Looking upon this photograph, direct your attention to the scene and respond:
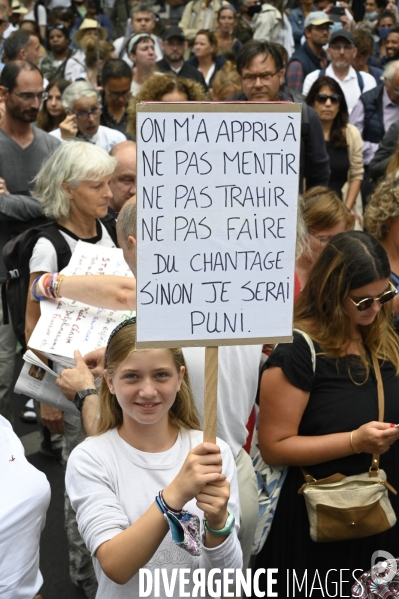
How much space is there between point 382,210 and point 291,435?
135 cm

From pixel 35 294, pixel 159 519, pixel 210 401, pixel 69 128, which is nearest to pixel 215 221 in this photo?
pixel 210 401

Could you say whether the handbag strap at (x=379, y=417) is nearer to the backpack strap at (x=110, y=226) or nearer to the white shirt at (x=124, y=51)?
the backpack strap at (x=110, y=226)

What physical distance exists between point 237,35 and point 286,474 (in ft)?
32.0

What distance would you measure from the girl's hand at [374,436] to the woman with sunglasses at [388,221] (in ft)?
3.41

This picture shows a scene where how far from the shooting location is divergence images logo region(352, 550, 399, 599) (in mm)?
2092

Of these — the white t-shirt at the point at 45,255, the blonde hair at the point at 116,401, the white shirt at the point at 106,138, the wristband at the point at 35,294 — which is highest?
the white shirt at the point at 106,138

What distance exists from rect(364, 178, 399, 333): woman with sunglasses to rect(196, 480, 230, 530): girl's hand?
6.39 ft

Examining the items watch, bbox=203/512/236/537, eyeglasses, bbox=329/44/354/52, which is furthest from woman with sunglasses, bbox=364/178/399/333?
eyeglasses, bbox=329/44/354/52

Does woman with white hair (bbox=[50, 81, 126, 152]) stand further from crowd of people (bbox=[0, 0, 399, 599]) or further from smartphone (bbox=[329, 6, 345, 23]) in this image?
smartphone (bbox=[329, 6, 345, 23])

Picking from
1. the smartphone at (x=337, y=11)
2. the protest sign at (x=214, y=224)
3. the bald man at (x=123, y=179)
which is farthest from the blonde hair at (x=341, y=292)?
the smartphone at (x=337, y=11)

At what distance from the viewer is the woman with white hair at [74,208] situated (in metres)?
3.73

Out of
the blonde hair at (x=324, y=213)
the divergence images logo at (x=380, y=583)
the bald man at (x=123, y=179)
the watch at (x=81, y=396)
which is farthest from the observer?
the bald man at (x=123, y=179)

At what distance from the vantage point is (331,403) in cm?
294

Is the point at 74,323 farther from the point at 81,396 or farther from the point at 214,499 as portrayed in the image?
the point at 214,499
